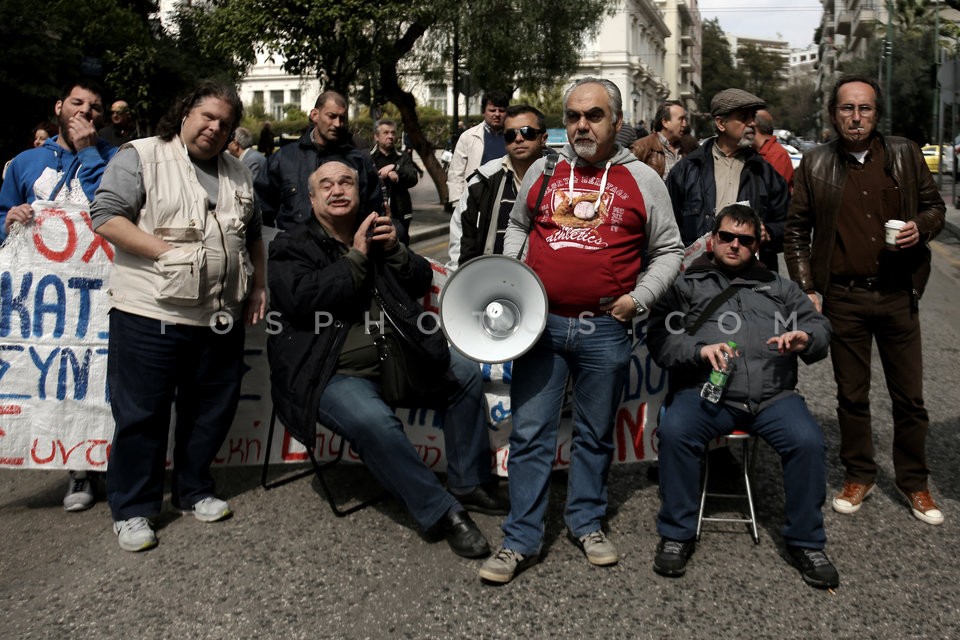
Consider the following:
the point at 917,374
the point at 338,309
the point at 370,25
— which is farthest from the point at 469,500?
the point at 370,25

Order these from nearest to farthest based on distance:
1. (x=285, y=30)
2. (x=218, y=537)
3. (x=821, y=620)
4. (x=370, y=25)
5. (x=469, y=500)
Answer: (x=821, y=620) → (x=218, y=537) → (x=469, y=500) → (x=285, y=30) → (x=370, y=25)

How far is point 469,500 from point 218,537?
1127mm

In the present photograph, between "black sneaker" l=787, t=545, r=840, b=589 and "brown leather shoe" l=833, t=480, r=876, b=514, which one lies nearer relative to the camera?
"black sneaker" l=787, t=545, r=840, b=589

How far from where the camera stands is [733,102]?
5016 mm

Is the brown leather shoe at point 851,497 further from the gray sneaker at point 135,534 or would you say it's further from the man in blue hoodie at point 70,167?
the man in blue hoodie at point 70,167

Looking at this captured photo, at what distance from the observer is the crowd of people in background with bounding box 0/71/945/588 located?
156 inches

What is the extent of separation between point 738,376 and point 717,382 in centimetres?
16

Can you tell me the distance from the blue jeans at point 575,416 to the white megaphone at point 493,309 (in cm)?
14

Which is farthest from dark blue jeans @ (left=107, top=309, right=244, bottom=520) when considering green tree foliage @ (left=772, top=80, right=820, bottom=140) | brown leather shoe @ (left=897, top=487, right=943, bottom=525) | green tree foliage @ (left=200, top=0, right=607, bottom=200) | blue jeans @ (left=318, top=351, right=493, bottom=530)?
green tree foliage @ (left=772, top=80, right=820, bottom=140)

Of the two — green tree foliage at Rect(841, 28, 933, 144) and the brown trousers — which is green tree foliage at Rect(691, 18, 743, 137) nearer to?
green tree foliage at Rect(841, 28, 933, 144)

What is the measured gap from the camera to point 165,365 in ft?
13.8

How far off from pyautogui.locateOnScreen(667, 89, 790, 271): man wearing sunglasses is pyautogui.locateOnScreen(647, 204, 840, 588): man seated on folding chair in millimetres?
724

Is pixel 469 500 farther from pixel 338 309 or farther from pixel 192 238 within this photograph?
pixel 192 238

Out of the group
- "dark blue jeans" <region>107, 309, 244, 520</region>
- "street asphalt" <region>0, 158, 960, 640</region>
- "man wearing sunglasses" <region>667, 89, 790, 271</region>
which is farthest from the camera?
"man wearing sunglasses" <region>667, 89, 790, 271</region>
